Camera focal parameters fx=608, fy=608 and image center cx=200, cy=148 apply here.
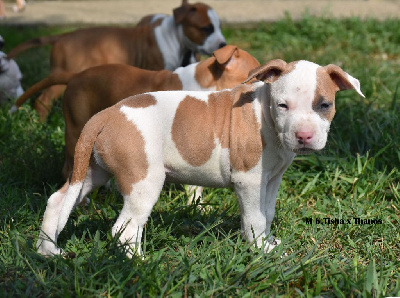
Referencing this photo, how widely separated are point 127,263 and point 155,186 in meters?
0.47

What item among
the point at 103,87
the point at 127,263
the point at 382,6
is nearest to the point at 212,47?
the point at 103,87

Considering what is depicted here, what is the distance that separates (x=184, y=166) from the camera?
3.73 metres

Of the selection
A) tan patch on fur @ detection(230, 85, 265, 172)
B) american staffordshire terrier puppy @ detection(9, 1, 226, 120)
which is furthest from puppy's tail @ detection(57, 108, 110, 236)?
american staffordshire terrier puppy @ detection(9, 1, 226, 120)

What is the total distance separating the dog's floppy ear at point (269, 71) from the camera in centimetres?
361

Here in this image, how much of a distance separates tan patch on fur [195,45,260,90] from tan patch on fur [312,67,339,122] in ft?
5.14

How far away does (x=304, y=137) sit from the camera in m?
3.35

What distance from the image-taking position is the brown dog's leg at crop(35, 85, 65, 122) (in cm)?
651

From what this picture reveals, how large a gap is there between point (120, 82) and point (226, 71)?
0.89m

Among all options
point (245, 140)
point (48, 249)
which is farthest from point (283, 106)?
point (48, 249)

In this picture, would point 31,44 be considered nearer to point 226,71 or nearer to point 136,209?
point 226,71

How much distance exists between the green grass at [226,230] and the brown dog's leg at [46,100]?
101mm

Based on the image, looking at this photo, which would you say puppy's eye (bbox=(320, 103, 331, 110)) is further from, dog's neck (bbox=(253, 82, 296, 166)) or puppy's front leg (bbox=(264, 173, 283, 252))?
puppy's front leg (bbox=(264, 173, 283, 252))

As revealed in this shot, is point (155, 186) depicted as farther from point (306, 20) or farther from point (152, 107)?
point (306, 20)

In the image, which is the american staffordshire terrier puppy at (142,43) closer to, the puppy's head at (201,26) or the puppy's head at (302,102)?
the puppy's head at (201,26)
